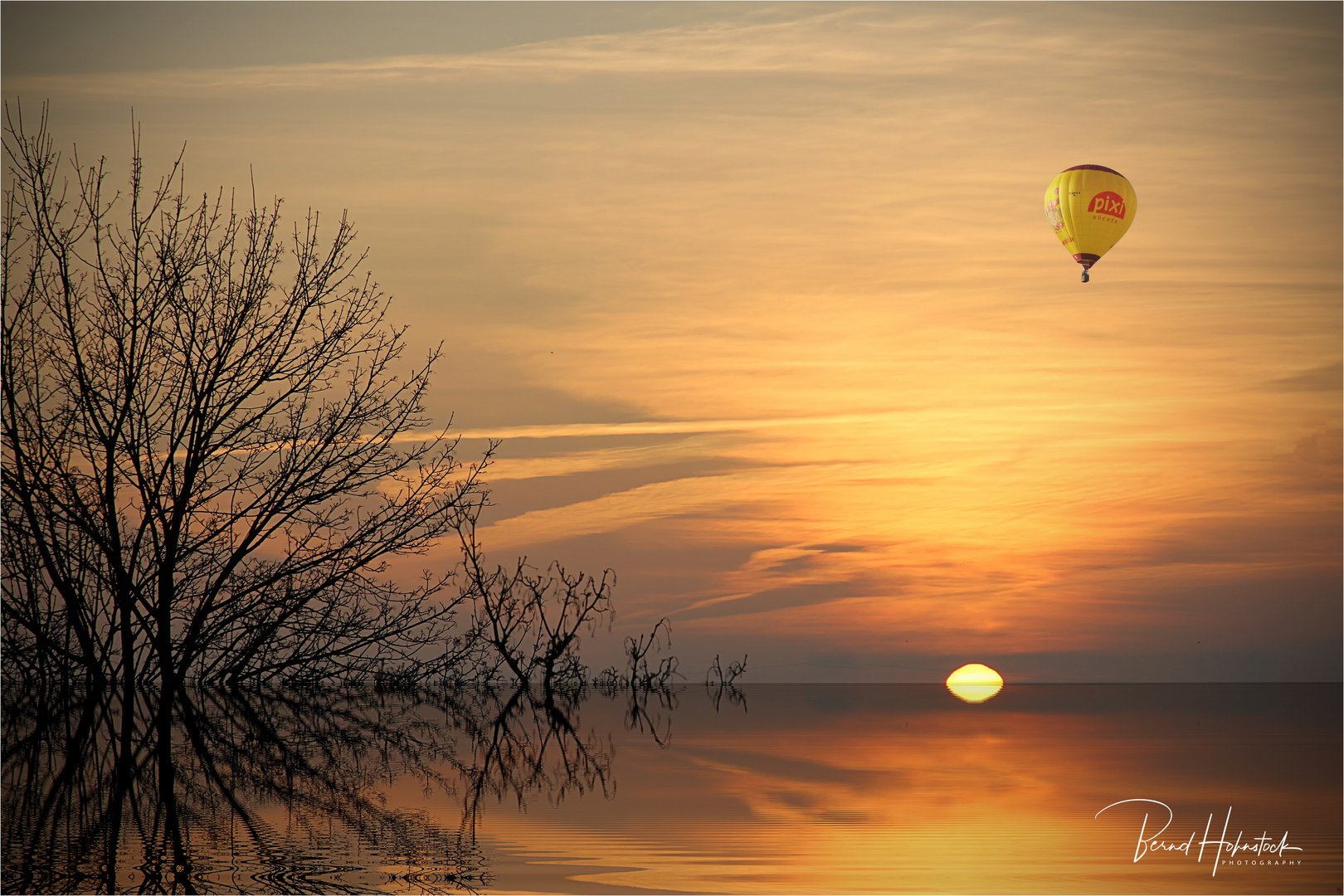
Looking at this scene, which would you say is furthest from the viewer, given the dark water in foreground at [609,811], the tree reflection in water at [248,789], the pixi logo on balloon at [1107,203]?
the pixi logo on balloon at [1107,203]

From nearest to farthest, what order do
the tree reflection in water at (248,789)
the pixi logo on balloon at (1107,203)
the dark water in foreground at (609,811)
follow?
the tree reflection in water at (248,789) → the dark water in foreground at (609,811) → the pixi logo on balloon at (1107,203)

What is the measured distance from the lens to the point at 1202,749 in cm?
1634

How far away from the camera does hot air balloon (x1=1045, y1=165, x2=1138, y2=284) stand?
1298 inches

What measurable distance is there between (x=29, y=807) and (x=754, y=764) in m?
7.35

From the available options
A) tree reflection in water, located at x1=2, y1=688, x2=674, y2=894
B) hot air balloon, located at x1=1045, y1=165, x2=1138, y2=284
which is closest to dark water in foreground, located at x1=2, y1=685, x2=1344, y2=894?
tree reflection in water, located at x1=2, y1=688, x2=674, y2=894

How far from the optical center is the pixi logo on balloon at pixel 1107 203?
3292cm

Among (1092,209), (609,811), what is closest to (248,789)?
(609,811)

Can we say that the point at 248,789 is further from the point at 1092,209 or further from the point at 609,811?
the point at 1092,209

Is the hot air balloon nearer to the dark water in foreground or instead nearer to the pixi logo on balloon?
the pixi logo on balloon

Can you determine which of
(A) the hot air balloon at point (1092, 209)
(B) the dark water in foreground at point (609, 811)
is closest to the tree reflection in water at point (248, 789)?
(B) the dark water in foreground at point (609, 811)

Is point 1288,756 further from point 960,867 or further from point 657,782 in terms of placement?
point 960,867

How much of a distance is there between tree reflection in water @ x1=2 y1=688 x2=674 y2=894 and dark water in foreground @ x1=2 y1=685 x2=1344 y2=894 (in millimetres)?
29

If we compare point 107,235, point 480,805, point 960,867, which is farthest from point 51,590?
point 960,867

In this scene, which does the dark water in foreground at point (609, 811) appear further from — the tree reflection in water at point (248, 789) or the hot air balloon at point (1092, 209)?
the hot air balloon at point (1092, 209)
